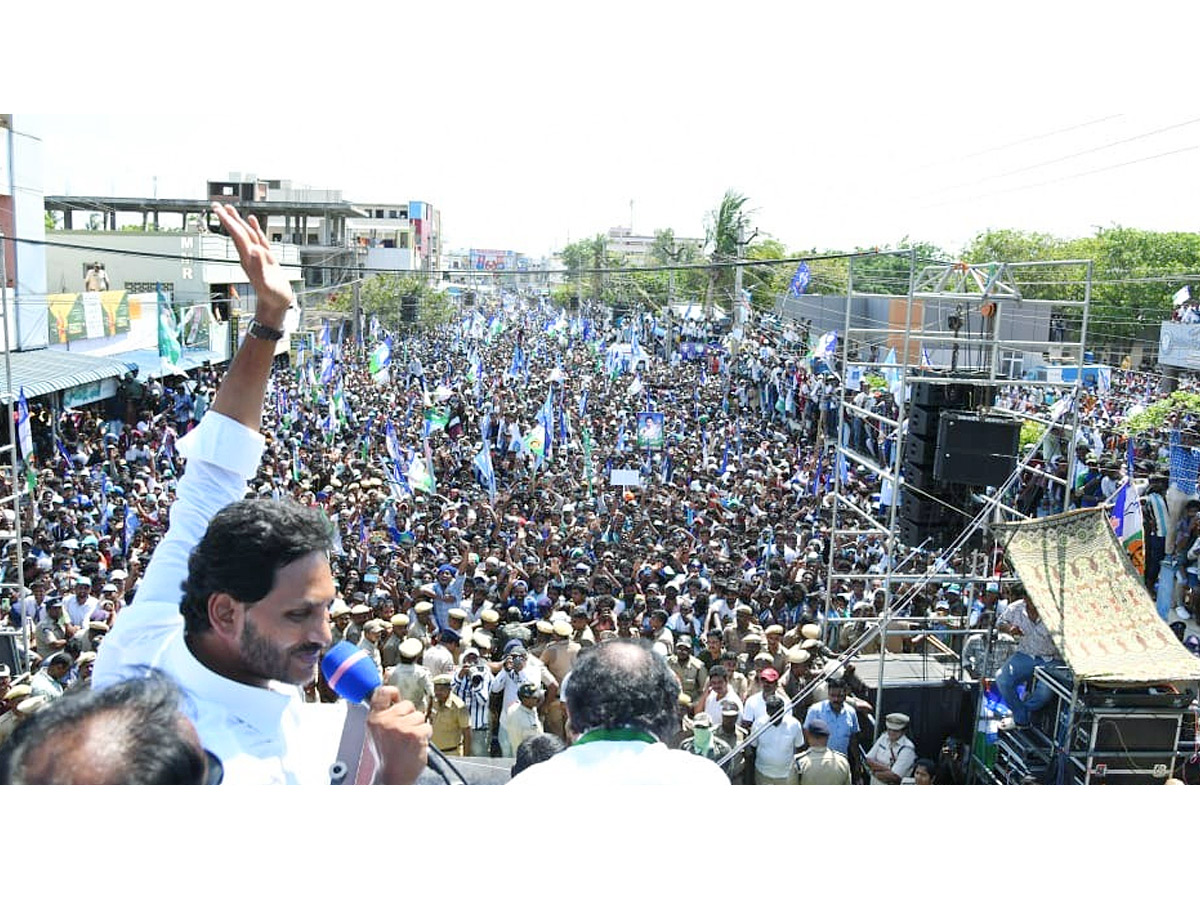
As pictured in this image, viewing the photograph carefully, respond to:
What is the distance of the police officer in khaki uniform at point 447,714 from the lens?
5.69 metres

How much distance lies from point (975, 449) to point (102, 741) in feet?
18.0

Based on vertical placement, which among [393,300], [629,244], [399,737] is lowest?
[399,737]

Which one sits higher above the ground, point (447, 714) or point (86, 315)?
point (86, 315)

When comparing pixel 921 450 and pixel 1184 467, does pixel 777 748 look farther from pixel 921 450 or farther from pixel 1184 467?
pixel 1184 467

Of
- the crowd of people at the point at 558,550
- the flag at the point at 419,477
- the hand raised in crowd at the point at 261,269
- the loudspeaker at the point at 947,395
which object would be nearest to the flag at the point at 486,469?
the crowd of people at the point at 558,550

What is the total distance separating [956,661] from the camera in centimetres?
649

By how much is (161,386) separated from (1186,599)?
1418 centimetres

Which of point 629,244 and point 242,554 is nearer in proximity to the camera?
point 242,554

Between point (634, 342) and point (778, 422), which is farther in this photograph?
point (634, 342)

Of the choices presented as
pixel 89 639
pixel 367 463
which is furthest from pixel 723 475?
pixel 89 639

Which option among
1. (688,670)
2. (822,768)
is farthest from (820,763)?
(688,670)

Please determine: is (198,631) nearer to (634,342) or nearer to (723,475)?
(723,475)

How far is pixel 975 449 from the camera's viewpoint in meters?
5.98

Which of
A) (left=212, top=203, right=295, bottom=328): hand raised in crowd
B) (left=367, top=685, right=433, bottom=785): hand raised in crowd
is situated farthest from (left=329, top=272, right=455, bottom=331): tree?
(left=367, top=685, right=433, bottom=785): hand raised in crowd
